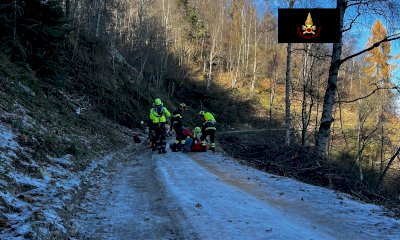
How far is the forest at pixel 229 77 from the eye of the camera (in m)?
11.3

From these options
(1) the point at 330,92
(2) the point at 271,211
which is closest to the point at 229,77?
(1) the point at 330,92

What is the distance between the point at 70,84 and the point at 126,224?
17.7 m

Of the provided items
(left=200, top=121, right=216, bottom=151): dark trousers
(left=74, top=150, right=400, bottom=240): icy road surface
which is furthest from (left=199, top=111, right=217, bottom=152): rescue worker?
(left=74, top=150, right=400, bottom=240): icy road surface

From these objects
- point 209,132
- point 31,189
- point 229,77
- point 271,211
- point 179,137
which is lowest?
point 271,211

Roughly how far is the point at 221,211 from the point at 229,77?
176 feet

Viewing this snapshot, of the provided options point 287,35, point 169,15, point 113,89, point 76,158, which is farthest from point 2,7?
point 169,15

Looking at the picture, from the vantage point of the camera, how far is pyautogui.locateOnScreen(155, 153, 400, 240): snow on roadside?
440cm

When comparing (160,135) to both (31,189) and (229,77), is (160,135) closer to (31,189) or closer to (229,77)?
(31,189)

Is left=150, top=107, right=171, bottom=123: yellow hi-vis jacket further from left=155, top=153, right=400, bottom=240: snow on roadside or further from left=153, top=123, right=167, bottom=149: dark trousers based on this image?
left=155, top=153, right=400, bottom=240: snow on roadside

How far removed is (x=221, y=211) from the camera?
5254 mm

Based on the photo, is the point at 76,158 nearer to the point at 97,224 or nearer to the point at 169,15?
the point at 97,224

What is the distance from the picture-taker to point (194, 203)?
566 centimetres

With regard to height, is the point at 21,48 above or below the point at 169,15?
below

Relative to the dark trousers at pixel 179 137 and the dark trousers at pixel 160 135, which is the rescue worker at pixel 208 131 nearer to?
the dark trousers at pixel 179 137
